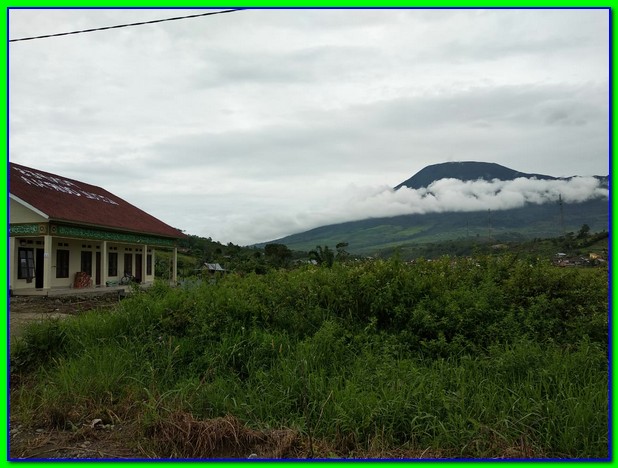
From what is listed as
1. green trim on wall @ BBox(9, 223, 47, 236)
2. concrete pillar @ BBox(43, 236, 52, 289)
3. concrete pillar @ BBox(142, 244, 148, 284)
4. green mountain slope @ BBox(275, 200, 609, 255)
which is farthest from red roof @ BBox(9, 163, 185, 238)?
green mountain slope @ BBox(275, 200, 609, 255)

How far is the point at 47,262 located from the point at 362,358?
17241 millimetres

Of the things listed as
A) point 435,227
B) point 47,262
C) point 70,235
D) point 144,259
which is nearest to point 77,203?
point 70,235

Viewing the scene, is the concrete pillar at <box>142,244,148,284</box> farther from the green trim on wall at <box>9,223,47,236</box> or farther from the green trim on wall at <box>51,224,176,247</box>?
the green trim on wall at <box>9,223,47,236</box>

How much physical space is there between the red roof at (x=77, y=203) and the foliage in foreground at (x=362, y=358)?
566 inches

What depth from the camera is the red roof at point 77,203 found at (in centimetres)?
1839

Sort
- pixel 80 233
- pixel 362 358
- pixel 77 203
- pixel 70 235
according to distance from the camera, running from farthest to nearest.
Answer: pixel 77 203
pixel 80 233
pixel 70 235
pixel 362 358

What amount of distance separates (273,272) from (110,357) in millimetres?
2614

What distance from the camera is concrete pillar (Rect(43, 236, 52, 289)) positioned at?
59.1 feet

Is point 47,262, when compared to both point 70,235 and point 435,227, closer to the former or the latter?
point 70,235

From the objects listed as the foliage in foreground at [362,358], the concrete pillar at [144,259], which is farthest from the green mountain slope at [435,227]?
the foliage in foreground at [362,358]

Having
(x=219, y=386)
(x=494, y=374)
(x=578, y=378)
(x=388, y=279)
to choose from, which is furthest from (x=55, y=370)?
(x=578, y=378)

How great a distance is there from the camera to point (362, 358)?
196 inches

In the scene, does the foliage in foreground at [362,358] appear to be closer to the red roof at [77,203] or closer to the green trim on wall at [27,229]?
the green trim on wall at [27,229]

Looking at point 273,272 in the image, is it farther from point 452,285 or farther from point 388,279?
point 452,285
